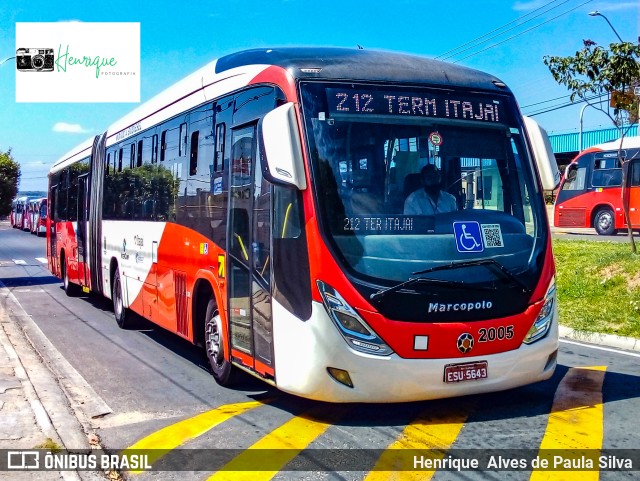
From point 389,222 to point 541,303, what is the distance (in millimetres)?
1517

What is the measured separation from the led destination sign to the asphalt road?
102 inches

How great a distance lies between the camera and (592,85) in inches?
590

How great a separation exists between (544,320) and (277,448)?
2.52m

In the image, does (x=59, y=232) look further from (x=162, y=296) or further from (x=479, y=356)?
(x=479, y=356)

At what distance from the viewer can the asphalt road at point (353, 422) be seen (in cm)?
527

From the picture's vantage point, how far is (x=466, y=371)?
19.6ft

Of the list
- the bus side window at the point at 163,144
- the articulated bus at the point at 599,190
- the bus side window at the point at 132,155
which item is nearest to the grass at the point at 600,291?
the bus side window at the point at 163,144

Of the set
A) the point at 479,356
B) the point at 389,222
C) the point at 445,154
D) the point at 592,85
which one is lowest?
the point at 479,356

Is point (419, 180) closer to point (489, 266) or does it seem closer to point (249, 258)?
point (489, 266)

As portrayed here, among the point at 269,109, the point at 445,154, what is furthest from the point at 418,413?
the point at 269,109

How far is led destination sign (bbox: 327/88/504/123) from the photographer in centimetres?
627

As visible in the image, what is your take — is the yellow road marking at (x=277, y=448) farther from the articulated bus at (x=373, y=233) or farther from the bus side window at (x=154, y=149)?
the bus side window at (x=154, y=149)

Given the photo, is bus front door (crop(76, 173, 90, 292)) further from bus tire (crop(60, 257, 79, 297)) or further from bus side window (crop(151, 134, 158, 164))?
bus side window (crop(151, 134, 158, 164))

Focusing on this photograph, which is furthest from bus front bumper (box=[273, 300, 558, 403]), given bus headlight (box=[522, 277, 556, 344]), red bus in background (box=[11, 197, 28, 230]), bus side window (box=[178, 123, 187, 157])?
red bus in background (box=[11, 197, 28, 230])
